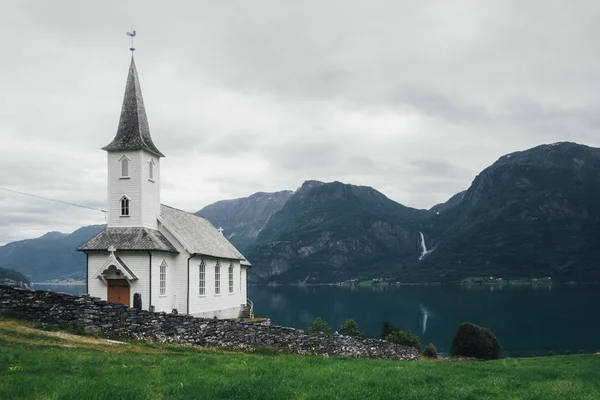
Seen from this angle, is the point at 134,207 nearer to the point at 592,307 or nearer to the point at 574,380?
the point at 574,380

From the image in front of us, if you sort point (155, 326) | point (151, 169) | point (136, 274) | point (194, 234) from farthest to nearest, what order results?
1. point (194, 234)
2. point (151, 169)
3. point (136, 274)
4. point (155, 326)

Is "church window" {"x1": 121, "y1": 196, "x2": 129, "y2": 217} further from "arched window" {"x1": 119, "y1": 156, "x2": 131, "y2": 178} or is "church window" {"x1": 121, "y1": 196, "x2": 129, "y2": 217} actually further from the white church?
"arched window" {"x1": 119, "y1": 156, "x2": 131, "y2": 178}

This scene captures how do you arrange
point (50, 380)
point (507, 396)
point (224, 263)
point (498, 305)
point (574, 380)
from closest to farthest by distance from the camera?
point (50, 380)
point (507, 396)
point (574, 380)
point (224, 263)
point (498, 305)

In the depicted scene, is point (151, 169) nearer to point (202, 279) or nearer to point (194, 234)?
point (194, 234)

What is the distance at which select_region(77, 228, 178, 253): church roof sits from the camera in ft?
126

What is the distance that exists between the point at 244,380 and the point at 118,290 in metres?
26.9

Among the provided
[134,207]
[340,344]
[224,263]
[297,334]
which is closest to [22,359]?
[297,334]

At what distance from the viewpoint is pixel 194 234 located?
46.8 meters

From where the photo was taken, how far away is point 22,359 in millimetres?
14930

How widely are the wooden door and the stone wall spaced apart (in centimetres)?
1254

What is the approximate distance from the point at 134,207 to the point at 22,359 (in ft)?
85.5

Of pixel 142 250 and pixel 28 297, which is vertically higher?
pixel 142 250

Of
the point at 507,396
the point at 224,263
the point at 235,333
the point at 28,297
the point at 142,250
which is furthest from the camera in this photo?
the point at 224,263

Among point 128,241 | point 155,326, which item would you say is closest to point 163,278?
point 128,241
